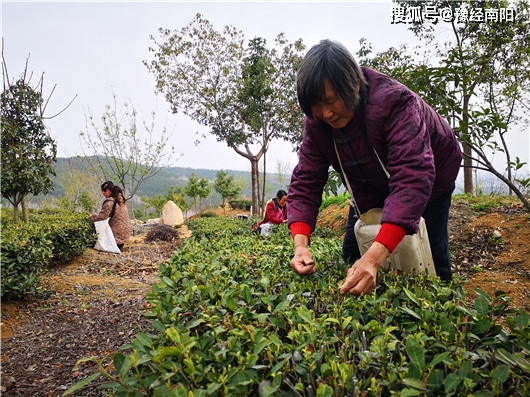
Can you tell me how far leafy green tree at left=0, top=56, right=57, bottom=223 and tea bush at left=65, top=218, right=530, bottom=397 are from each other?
24.5 feet

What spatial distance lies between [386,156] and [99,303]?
3.83 m

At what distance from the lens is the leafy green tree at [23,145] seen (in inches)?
289

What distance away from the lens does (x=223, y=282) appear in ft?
5.59

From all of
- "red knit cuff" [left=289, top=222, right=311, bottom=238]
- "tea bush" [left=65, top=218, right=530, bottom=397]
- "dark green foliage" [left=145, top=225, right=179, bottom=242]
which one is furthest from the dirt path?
"dark green foliage" [left=145, top=225, right=179, bottom=242]

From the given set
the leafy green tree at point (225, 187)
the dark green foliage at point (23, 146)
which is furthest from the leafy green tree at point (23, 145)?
the leafy green tree at point (225, 187)

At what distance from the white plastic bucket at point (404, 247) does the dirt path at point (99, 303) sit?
107 cm

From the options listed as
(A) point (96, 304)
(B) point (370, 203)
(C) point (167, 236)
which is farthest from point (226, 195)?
(B) point (370, 203)

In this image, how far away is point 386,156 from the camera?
1.74 m

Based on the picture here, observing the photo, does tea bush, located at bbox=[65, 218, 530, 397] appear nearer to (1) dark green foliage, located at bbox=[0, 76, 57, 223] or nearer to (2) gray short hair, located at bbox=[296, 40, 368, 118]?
(2) gray short hair, located at bbox=[296, 40, 368, 118]

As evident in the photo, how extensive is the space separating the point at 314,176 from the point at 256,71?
1300cm

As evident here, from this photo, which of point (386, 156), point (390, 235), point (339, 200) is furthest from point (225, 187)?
point (390, 235)

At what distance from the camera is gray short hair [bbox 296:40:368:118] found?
1.48 m

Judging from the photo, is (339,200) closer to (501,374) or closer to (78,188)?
(501,374)

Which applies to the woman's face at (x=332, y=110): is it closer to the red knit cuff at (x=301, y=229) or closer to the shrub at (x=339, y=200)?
the red knit cuff at (x=301, y=229)
